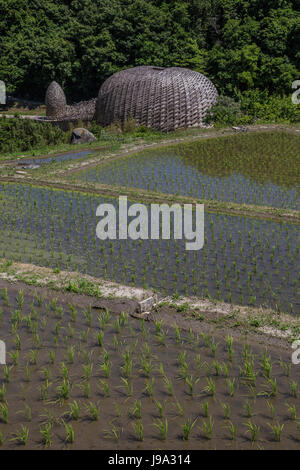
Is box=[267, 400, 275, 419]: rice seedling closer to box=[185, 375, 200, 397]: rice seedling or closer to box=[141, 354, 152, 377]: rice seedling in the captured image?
box=[185, 375, 200, 397]: rice seedling

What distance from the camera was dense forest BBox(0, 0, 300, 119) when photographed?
23359 millimetres

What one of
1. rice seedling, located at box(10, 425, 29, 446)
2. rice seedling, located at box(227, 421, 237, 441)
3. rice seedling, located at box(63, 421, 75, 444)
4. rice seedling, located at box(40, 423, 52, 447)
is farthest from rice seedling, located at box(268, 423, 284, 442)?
rice seedling, located at box(10, 425, 29, 446)

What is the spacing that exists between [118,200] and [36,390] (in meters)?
6.51

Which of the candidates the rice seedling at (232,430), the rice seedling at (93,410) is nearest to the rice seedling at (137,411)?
the rice seedling at (93,410)

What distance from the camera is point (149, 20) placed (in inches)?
1090

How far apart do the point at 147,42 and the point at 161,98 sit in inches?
378

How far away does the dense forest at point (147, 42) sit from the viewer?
23359mm

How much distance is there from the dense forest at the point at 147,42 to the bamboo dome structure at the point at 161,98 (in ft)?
13.3

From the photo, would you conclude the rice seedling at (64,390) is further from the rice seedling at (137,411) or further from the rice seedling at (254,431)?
the rice seedling at (254,431)

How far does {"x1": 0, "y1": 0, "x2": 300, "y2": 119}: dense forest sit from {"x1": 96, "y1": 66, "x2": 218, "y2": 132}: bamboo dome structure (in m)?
4.06

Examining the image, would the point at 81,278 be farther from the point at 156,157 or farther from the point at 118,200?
the point at 156,157

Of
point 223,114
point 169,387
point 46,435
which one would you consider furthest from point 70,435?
point 223,114

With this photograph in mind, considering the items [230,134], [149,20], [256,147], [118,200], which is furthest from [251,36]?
[118,200]

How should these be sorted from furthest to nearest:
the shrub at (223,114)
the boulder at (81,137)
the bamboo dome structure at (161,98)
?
1. the shrub at (223,114)
2. the bamboo dome structure at (161,98)
3. the boulder at (81,137)
